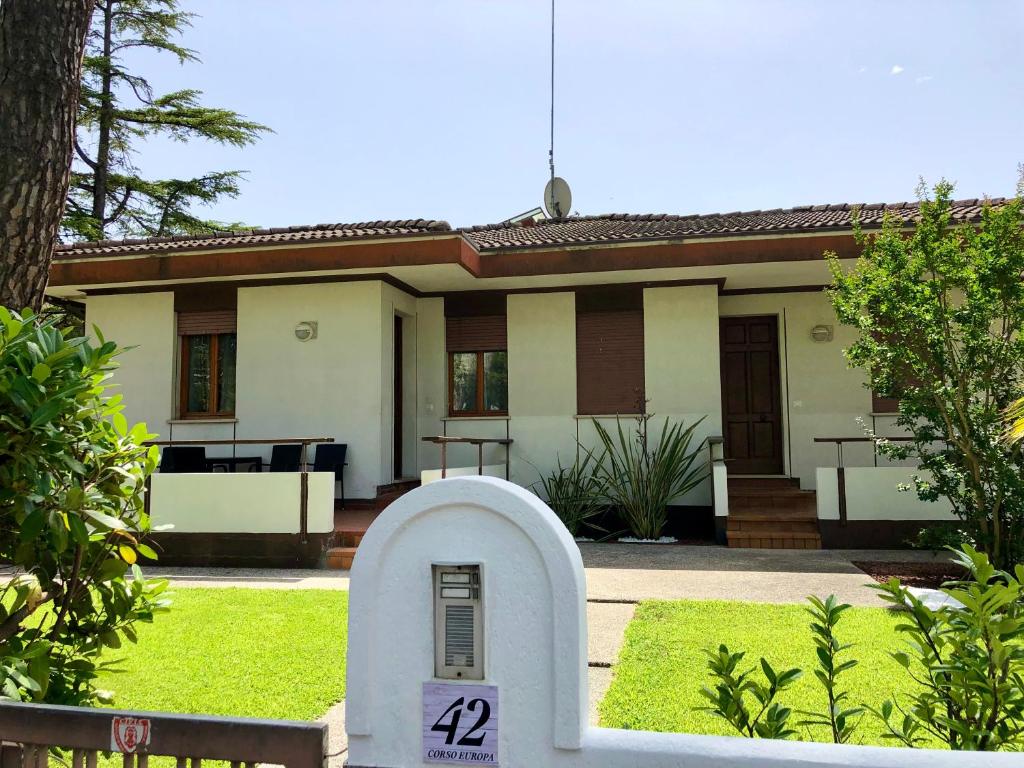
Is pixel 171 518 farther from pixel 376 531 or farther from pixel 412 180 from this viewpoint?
pixel 412 180

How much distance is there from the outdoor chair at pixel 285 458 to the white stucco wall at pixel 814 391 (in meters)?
7.18

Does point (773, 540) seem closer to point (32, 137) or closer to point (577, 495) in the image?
point (577, 495)

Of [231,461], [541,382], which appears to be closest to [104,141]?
[231,461]

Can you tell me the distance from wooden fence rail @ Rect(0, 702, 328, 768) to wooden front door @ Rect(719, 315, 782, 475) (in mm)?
10901

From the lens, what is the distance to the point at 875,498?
29.6ft

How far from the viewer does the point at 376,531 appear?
2.09m

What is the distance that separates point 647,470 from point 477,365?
320 cm

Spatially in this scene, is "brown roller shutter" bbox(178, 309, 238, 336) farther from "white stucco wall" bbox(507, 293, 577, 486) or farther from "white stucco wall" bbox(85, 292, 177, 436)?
"white stucco wall" bbox(507, 293, 577, 486)

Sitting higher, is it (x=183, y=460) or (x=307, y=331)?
(x=307, y=331)

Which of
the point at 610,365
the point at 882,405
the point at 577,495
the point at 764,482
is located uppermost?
the point at 610,365

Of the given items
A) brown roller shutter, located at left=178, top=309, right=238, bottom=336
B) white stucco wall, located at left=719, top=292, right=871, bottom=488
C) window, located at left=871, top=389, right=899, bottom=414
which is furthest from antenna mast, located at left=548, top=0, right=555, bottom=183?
window, located at left=871, top=389, right=899, bottom=414

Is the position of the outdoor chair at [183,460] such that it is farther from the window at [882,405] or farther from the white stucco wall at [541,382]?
the window at [882,405]

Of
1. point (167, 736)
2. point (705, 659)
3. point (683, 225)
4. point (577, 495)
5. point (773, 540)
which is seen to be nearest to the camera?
point (167, 736)

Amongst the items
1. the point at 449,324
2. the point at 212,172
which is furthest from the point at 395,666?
the point at 212,172
